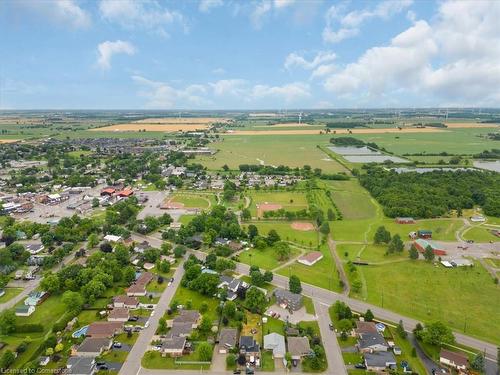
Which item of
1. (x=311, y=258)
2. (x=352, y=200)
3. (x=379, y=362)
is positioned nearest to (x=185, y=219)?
(x=311, y=258)

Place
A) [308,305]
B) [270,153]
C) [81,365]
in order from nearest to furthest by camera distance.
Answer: [81,365], [308,305], [270,153]

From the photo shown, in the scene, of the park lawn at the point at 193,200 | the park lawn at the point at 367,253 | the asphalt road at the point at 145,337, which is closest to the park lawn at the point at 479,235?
the park lawn at the point at 367,253

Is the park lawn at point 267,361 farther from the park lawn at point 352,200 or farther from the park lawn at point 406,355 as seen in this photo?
the park lawn at point 352,200

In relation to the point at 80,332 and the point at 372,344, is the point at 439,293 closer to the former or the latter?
the point at 372,344

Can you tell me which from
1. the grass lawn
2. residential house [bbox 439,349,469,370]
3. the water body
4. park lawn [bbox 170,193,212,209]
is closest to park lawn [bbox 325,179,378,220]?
park lawn [bbox 170,193,212,209]

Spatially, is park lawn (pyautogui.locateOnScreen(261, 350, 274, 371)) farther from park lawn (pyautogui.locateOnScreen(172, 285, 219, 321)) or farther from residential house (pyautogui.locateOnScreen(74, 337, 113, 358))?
residential house (pyautogui.locateOnScreen(74, 337, 113, 358))
